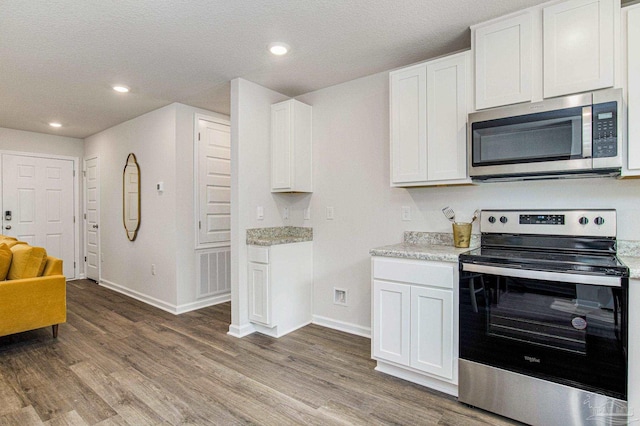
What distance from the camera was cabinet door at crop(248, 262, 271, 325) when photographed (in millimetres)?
3213

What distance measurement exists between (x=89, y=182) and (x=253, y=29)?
4.91 m

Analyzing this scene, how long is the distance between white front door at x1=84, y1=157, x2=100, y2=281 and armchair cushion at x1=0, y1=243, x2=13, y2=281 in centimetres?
268

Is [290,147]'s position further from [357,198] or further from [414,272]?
[414,272]

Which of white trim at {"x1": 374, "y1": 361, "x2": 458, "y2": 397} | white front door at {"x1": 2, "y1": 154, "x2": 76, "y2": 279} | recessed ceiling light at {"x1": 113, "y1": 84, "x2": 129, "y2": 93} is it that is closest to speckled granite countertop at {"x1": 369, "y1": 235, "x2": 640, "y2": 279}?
white trim at {"x1": 374, "y1": 361, "x2": 458, "y2": 397}

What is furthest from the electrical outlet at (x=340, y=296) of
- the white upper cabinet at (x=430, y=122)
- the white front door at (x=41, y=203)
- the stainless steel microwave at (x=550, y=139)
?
the white front door at (x=41, y=203)

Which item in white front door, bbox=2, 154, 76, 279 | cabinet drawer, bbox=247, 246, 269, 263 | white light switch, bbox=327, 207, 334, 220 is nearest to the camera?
cabinet drawer, bbox=247, 246, 269, 263

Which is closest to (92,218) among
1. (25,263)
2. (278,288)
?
(25,263)

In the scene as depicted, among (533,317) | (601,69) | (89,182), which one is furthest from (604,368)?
(89,182)

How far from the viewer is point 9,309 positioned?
9.55 ft

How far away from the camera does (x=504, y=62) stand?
221 centimetres

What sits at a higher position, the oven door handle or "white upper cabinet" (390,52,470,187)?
"white upper cabinet" (390,52,470,187)

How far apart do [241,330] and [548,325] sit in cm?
249

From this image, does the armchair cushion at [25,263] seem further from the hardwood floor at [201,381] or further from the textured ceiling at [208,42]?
the textured ceiling at [208,42]

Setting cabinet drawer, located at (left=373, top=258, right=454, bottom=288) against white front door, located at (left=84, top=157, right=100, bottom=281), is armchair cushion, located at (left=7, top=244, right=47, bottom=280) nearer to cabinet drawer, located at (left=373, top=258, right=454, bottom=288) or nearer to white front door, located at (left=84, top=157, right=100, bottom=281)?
white front door, located at (left=84, top=157, right=100, bottom=281)
